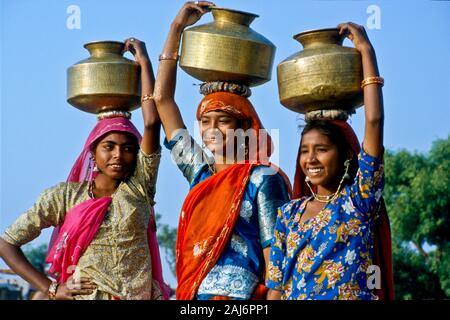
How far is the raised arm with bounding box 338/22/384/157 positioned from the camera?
6031 mm

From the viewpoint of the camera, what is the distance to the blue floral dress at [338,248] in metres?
5.93

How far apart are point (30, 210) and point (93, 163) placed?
0.59 metres

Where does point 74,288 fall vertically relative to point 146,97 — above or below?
below

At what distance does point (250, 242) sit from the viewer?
21.5 ft

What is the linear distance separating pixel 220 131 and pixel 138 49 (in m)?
1.28

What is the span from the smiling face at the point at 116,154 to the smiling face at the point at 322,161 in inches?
70.4

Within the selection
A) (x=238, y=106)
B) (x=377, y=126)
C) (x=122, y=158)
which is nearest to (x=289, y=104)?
(x=238, y=106)

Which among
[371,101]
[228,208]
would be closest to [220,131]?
[228,208]

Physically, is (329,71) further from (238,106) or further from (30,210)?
(30,210)

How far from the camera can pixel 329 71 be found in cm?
643

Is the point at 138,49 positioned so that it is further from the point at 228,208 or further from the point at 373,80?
the point at 373,80

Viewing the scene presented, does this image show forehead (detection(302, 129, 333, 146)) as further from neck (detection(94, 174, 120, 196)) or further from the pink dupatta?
neck (detection(94, 174, 120, 196))

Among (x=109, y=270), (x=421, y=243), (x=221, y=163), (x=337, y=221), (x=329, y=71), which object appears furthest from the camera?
(x=421, y=243)

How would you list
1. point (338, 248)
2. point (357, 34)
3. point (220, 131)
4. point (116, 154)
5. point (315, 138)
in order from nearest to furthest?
point (338, 248)
point (315, 138)
point (357, 34)
point (220, 131)
point (116, 154)
